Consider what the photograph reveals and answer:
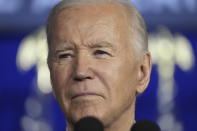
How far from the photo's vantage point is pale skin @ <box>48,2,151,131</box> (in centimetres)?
94

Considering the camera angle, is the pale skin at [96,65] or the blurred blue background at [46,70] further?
the blurred blue background at [46,70]

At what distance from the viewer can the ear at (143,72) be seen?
3.44 feet

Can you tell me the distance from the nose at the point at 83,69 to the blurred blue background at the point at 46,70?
1015 millimetres

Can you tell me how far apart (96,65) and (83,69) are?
0.04 metres

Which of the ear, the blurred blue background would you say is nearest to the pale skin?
the ear

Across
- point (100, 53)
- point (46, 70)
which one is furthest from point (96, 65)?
point (46, 70)

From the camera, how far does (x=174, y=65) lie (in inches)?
79.6

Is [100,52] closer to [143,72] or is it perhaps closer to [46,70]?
[143,72]

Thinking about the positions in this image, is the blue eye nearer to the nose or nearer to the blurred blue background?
the nose

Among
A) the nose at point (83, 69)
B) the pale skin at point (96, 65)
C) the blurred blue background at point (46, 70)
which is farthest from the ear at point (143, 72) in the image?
the blurred blue background at point (46, 70)

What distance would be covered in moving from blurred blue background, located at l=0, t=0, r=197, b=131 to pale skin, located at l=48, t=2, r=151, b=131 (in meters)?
0.93

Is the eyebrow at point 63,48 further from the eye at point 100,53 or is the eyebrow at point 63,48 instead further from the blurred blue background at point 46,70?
the blurred blue background at point 46,70

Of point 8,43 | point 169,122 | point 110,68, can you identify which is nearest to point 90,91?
point 110,68

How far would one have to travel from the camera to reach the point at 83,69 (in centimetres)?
95
